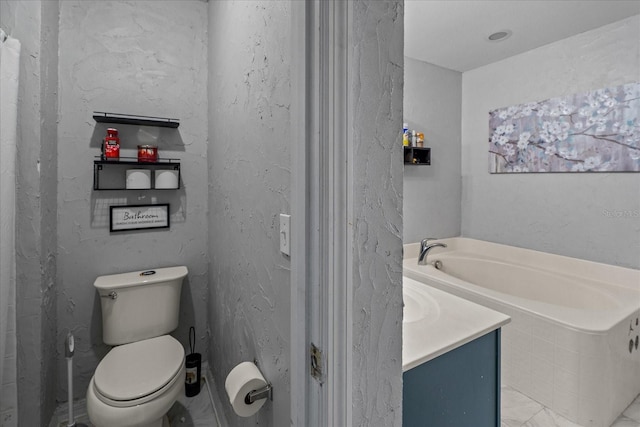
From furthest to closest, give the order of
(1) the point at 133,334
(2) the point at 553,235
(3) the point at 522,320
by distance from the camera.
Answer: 1. (2) the point at 553,235
2. (3) the point at 522,320
3. (1) the point at 133,334

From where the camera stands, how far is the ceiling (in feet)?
6.59

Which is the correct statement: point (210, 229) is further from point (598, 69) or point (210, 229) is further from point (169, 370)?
point (598, 69)

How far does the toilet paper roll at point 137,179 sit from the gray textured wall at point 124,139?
0.11 metres

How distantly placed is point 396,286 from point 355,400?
216 millimetres

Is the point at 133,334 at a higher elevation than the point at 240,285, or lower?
lower

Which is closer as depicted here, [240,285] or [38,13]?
[240,285]

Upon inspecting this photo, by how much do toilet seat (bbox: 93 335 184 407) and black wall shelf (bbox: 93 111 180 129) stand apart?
1139 mm

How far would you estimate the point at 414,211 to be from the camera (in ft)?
9.56

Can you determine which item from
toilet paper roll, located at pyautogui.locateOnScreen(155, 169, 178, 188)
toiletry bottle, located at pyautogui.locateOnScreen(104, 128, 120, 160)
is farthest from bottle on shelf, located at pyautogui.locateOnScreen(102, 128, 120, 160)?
toilet paper roll, located at pyautogui.locateOnScreen(155, 169, 178, 188)

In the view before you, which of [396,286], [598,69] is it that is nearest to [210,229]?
[396,286]

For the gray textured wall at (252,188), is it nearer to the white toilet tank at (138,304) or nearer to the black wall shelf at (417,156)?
the white toilet tank at (138,304)

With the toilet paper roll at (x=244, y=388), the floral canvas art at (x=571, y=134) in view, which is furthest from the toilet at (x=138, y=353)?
the floral canvas art at (x=571, y=134)

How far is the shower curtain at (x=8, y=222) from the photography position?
1.17 metres

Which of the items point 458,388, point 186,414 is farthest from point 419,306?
point 186,414
